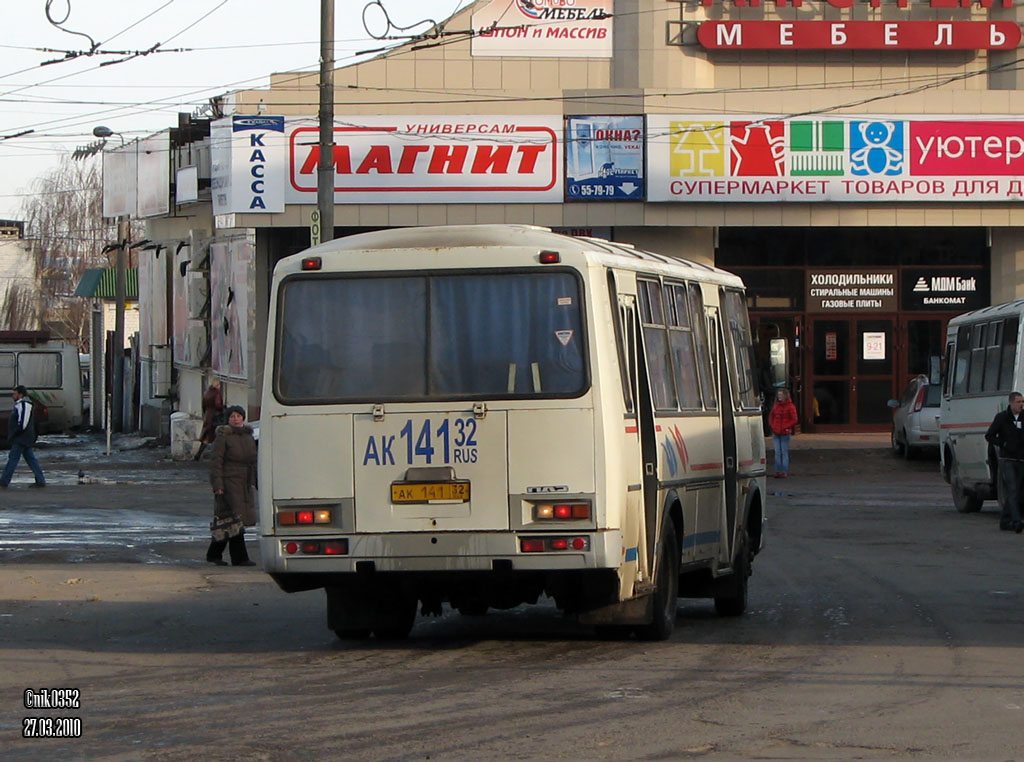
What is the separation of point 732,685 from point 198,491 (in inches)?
812

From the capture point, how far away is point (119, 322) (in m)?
46.2

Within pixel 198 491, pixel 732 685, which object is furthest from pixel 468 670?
pixel 198 491

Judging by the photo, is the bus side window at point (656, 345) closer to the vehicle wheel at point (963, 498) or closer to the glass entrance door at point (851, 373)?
the vehicle wheel at point (963, 498)

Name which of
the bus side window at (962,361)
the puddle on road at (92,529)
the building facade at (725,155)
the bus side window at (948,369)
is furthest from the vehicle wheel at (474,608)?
the building facade at (725,155)

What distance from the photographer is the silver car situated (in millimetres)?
32312

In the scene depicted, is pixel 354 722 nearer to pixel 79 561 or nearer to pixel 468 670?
pixel 468 670

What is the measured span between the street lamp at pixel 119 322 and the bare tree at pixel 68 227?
121 feet

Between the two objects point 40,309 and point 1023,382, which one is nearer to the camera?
point 1023,382

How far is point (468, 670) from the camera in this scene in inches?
404

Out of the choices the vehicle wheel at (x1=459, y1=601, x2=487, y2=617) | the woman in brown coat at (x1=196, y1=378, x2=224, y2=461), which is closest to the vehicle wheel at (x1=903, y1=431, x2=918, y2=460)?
the woman in brown coat at (x1=196, y1=378, x2=224, y2=461)

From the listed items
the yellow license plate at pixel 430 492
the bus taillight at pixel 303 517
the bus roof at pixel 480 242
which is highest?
A: the bus roof at pixel 480 242

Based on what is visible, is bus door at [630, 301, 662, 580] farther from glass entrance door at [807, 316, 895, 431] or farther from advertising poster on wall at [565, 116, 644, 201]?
glass entrance door at [807, 316, 895, 431]

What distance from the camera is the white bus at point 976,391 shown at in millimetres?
23672

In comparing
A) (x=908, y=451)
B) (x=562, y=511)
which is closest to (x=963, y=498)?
(x=908, y=451)
